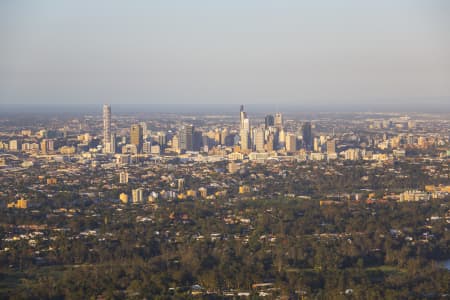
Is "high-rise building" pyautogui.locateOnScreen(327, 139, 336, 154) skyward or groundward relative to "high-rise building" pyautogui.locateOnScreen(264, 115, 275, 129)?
groundward

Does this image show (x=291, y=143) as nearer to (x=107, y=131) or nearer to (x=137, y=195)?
(x=107, y=131)

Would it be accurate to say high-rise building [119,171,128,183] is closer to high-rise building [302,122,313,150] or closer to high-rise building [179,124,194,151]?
high-rise building [179,124,194,151]

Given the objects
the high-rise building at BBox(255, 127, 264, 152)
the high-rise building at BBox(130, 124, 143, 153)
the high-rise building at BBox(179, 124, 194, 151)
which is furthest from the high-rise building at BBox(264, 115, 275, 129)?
the high-rise building at BBox(130, 124, 143, 153)

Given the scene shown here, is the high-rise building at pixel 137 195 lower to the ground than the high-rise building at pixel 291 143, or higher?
lower

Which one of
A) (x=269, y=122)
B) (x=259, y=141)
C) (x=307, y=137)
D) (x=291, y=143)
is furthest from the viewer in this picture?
(x=269, y=122)

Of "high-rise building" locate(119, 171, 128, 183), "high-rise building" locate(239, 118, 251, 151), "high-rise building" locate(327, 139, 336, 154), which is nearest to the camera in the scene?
"high-rise building" locate(119, 171, 128, 183)

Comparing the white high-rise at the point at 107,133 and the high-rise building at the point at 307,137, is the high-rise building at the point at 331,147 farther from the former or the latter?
the white high-rise at the point at 107,133

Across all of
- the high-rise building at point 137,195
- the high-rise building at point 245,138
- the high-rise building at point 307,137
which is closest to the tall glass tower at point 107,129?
the high-rise building at point 245,138

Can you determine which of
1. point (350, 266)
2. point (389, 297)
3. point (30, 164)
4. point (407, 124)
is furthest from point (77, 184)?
point (407, 124)

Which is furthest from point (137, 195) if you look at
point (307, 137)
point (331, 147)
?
point (307, 137)
